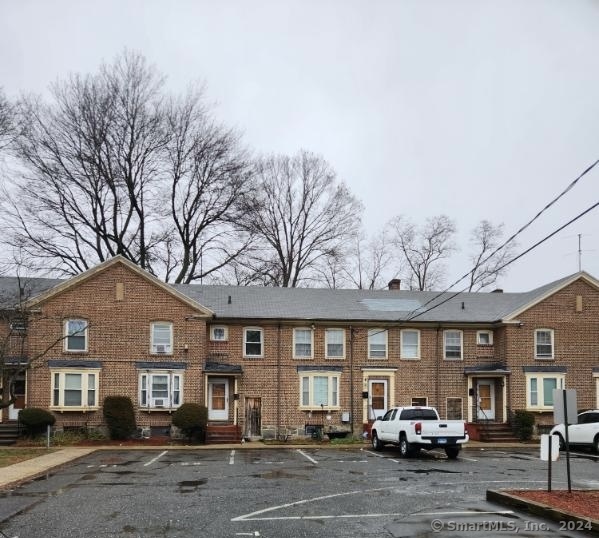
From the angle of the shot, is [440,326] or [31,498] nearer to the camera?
[31,498]

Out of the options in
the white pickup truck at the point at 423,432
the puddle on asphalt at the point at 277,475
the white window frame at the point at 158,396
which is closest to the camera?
the puddle on asphalt at the point at 277,475

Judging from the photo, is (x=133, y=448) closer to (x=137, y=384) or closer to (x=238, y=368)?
(x=137, y=384)

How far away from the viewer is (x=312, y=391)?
32531mm

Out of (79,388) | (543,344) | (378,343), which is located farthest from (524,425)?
(79,388)

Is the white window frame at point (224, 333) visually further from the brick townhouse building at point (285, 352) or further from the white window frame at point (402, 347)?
the white window frame at point (402, 347)

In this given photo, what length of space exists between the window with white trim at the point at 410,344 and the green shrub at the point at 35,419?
52.6 ft

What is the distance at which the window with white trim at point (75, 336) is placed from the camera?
30688 mm

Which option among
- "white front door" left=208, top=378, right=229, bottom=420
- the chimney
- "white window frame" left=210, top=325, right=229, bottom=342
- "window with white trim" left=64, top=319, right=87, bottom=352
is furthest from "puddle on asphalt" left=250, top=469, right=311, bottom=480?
the chimney

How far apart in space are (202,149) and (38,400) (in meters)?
23.4

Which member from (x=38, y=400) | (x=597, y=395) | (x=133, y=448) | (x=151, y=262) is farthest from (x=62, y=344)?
(x=597, y=395)

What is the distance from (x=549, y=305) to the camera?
33.9 m

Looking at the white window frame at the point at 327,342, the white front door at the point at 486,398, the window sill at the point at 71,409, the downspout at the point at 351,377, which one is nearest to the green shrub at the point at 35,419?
the window sill at the point at 71,409

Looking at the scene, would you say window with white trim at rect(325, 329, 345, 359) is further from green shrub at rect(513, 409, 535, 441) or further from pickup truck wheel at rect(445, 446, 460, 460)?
pickup truck wheel at rect(445, 446, 460, 460)

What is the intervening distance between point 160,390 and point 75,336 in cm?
441
